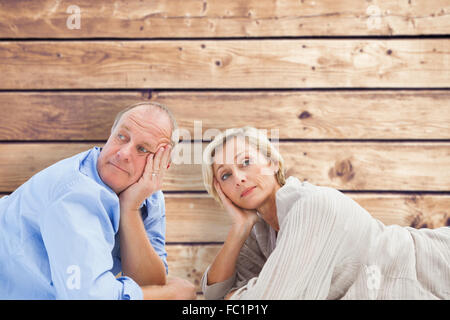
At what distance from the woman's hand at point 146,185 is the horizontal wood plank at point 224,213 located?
1.10ft

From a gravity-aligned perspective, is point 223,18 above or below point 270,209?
above

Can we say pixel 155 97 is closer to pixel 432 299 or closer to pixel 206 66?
pixel 206 66

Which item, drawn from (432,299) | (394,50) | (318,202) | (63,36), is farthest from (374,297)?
(63,36)

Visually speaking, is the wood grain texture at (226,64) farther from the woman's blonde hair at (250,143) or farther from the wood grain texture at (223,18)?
the woman's blonde hair at (250,143)

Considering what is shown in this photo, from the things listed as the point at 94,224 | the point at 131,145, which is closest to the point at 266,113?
the point at 131,145

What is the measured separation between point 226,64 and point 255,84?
5.7 inches

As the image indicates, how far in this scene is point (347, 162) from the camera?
140cm

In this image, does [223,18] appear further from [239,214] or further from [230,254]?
[230,254]

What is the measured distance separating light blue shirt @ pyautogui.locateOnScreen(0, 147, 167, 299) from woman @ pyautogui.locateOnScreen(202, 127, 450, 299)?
0.38m

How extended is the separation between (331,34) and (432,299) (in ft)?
3.37

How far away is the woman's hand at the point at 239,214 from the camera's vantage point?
119 centimetres

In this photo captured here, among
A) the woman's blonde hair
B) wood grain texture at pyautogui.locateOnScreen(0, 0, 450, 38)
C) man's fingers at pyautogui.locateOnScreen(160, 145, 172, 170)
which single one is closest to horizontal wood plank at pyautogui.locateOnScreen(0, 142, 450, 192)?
the woman's blonde hair

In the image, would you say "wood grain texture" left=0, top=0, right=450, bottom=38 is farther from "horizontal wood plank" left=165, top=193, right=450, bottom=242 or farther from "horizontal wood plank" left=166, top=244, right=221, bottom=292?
"horizontal wood plank" left=166, top=244, right=221, bottom=292

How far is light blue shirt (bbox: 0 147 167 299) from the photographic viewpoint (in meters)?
0.86
